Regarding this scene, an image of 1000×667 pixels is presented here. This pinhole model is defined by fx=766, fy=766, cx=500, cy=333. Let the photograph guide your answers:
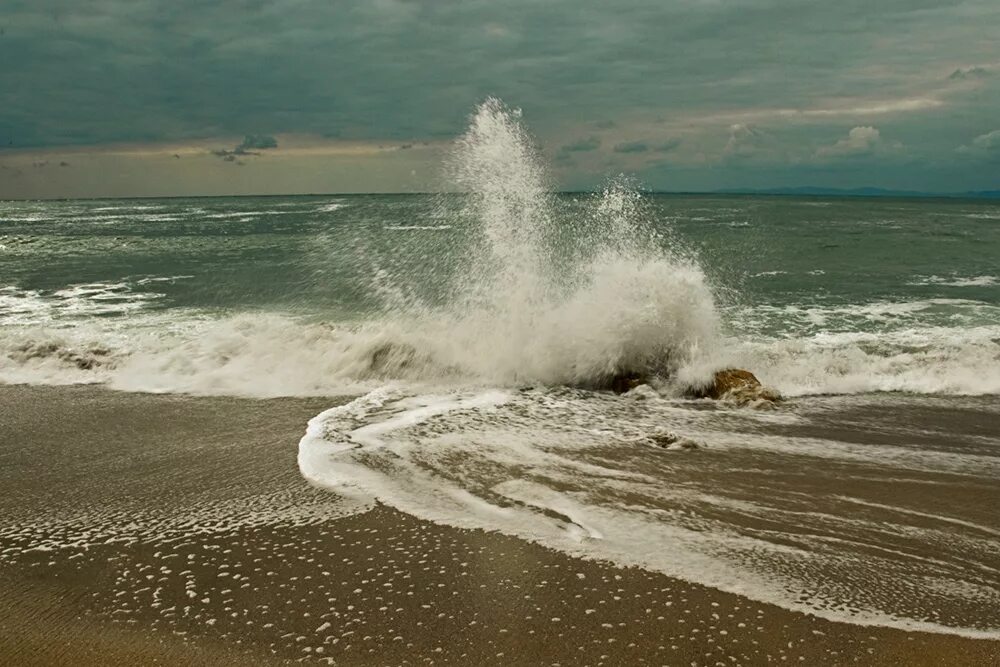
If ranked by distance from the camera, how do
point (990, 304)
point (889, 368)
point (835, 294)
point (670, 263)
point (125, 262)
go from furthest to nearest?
point (125, 262), point (835, 294), point (990, 304), point (670, 263), point (889, 368)

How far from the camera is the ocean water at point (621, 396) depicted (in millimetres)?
4461

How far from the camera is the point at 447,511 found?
16.3 ft

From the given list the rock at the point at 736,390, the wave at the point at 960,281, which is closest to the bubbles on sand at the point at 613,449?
the rock at the point at 736,390

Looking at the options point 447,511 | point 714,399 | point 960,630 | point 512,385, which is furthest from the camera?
point 512,385

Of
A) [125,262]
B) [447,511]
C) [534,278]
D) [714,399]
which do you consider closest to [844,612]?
[447,511]

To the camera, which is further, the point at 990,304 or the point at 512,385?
the point at 990,304

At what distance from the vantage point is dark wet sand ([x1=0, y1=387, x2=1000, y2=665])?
133 inches

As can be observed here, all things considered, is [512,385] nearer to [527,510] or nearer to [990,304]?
[527,510]

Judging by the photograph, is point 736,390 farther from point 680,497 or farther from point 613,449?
point 680,497

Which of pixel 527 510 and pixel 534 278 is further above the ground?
pixel 534 278

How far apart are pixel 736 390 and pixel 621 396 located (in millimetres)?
1208

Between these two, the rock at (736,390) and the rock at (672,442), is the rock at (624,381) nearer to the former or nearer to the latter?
the rock at (736,390)

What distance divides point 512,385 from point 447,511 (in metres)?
3.95

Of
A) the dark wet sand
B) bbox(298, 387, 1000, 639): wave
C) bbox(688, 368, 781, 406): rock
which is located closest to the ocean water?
bbox(298, 387, 1000, 639): wave
